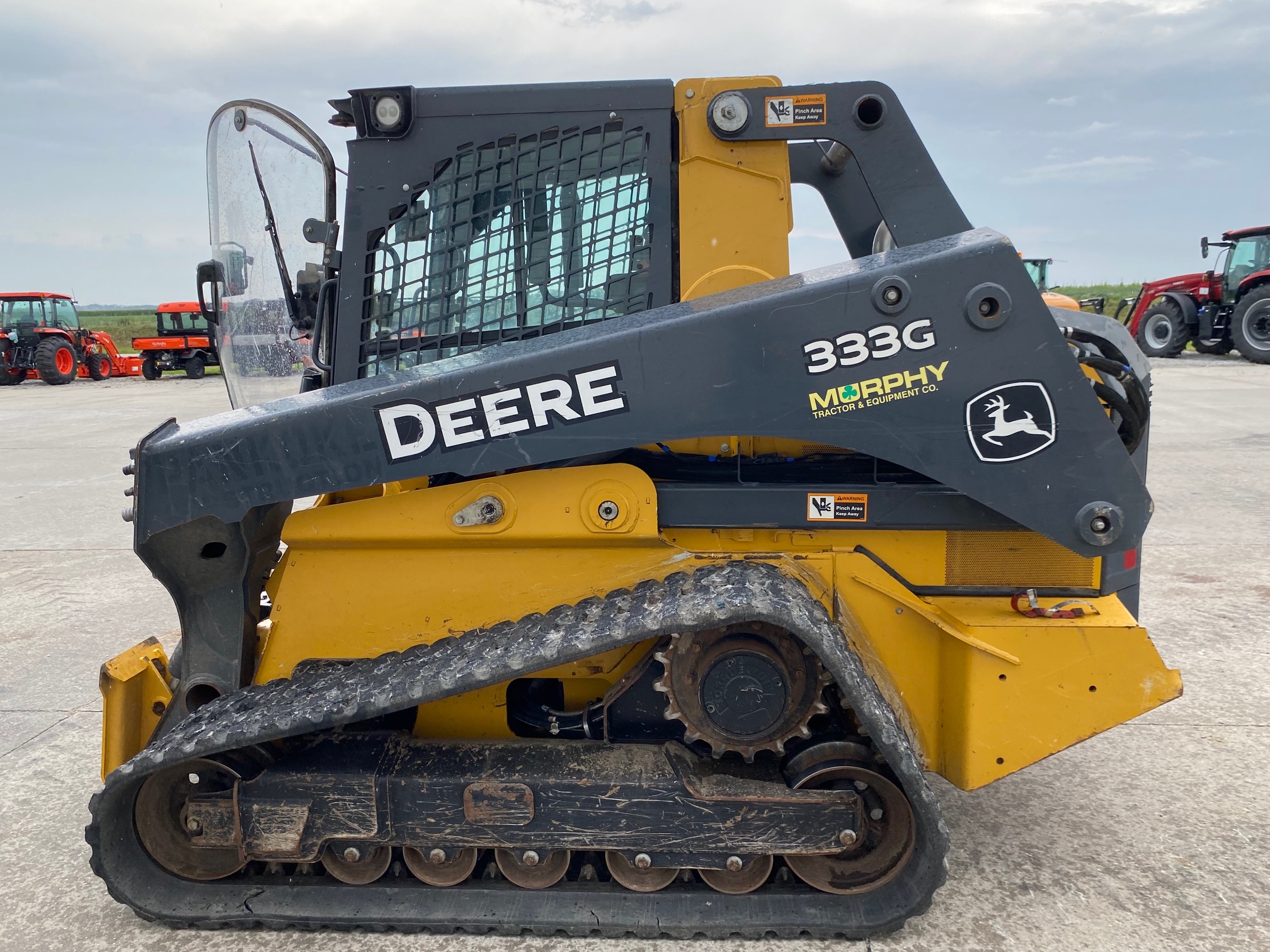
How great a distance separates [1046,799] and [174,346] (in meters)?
25.1

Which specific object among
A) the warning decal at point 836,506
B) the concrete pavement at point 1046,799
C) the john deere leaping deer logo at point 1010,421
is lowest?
the concrete pavement at point 1046,799

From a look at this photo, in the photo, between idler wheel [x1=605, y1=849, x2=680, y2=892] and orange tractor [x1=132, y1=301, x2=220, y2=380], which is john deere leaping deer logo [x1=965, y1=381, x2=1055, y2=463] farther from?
orange tractor [x1=132, y1=301, x2=220, y2=380]

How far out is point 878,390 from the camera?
2.43 meters

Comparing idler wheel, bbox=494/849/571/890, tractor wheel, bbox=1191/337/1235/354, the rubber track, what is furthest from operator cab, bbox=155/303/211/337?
idler wheel, bbox=494/849/571/890

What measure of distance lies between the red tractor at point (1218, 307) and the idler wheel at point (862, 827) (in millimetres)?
20160

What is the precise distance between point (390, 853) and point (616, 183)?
2037 millimetres

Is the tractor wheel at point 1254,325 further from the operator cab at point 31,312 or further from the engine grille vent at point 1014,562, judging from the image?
the operator cab at point 31,312

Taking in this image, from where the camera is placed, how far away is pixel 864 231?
3.70 m

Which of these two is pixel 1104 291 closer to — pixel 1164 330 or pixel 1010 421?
pixel 1164 330

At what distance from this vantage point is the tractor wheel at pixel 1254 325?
18547 mm

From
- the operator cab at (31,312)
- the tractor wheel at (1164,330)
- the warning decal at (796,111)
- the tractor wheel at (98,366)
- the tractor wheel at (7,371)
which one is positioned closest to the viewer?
the warning decal at (796,111)

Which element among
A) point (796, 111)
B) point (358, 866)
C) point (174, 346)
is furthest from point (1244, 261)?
point (174, 346)

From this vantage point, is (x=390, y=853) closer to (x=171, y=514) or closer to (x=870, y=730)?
(x=171, y=514)

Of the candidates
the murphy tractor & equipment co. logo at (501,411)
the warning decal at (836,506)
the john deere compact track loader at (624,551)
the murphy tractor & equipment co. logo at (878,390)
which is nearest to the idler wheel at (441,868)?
the john deere compact track loader at (624,551)
